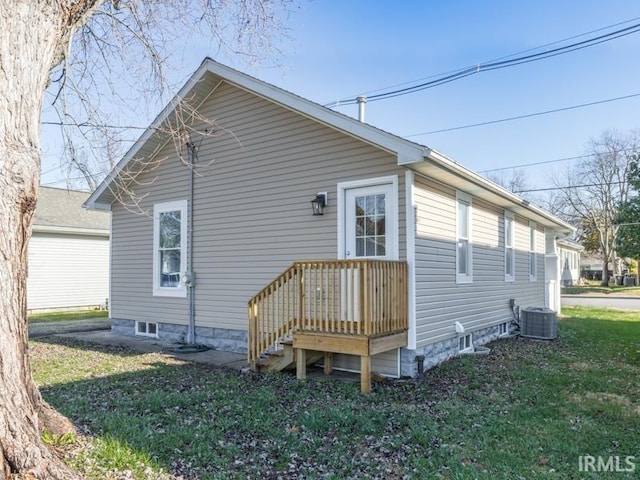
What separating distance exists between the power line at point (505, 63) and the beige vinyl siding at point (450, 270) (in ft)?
11.3

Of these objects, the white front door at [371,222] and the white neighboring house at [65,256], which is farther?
the white neighboring house at [65,256]

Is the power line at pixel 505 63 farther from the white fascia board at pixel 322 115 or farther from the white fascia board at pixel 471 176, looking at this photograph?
the white fascia board at pixel 471 176

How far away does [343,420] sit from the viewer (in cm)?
461

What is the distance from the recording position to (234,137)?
852 centimetres

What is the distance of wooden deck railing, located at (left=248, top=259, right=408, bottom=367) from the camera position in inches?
230

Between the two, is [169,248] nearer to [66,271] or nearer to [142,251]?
[142,251]

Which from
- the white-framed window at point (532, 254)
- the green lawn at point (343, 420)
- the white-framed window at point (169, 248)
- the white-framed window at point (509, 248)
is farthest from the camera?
the white-framed window at point (532, 254)

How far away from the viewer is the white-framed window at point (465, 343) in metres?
8.23

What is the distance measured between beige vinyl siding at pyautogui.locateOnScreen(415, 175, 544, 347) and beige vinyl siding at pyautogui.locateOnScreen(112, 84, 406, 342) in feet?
1.77

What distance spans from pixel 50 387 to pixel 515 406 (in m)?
5.64

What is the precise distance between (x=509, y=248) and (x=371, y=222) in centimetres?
526

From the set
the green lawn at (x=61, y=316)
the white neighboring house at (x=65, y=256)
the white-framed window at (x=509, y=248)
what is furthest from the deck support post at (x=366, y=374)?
the white neighboring house at (x=65, y=256)

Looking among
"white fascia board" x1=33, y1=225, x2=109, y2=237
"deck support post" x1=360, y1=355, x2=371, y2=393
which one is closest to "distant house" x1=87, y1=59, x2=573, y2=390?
"deck support post" x1=360, y1=355, x2=371, y2=393

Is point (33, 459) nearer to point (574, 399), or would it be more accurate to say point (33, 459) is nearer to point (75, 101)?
point (75, 101)
